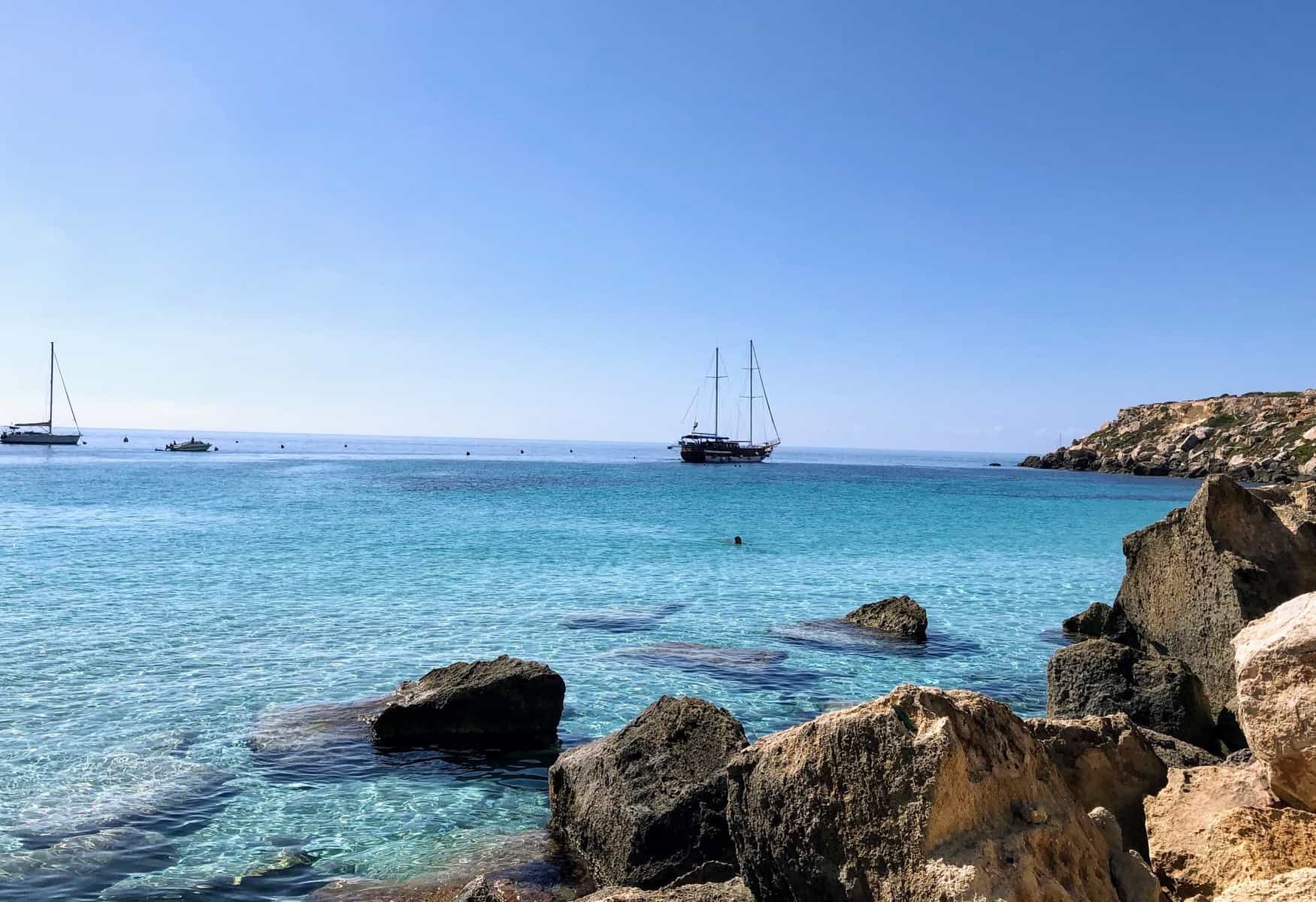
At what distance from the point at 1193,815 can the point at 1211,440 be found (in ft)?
376

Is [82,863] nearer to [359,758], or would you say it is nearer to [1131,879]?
[359,758]

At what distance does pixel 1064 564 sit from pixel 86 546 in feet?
112

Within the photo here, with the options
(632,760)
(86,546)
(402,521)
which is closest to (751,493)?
(402,521)

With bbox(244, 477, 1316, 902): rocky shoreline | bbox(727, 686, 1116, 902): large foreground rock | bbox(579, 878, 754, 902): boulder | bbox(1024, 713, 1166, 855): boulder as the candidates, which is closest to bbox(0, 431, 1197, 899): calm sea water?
bbox(244, 477, 1316, 902): rocky shoreline

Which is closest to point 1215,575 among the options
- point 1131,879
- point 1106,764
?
point 1106,764

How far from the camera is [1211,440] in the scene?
103 meters

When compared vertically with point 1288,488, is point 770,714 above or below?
below

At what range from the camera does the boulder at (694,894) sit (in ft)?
18.0

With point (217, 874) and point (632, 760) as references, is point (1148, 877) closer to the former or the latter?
point (632, 760)

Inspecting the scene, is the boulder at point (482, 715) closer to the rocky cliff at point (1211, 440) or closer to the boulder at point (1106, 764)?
the boulder at point (1106, 764)

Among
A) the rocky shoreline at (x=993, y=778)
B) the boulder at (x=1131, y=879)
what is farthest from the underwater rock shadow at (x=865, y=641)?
the boulder at (x=1131, y=879)

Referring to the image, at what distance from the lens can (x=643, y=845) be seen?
759 centimetres

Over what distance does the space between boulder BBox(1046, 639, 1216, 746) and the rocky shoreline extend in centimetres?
3

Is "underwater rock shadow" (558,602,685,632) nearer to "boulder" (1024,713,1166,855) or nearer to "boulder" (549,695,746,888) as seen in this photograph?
"boulder" (549,695,746,888)
